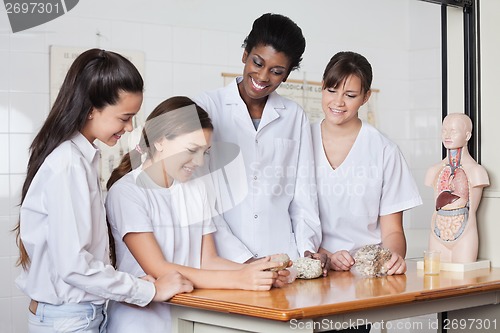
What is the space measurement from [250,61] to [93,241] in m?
0.73

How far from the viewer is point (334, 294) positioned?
70.2 inches

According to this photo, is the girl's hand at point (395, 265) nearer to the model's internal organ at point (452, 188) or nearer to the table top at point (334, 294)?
the table top at point (334, 294)

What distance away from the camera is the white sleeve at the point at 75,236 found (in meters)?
1.64

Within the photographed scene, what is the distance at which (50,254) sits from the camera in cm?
168

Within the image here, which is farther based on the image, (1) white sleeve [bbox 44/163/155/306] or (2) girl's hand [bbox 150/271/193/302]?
(2) girl's hand [bbox 150/271/193/302]

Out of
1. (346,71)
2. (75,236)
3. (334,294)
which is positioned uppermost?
(346,71)

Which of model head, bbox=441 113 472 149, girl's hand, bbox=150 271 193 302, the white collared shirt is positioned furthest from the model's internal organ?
the white collared shirt

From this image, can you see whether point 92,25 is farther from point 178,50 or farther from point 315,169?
point 315,169

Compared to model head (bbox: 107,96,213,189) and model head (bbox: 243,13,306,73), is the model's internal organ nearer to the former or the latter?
model head (bbox: 243,13,306,73)

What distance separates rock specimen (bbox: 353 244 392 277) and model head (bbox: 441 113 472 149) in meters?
0.53

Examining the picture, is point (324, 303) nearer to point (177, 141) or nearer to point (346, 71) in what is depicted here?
point (177, 141)

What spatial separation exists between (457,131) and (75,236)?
52.5 inches

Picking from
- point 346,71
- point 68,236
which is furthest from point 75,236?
point 346,71

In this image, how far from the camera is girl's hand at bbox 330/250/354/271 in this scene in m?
2.20
